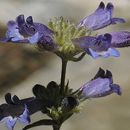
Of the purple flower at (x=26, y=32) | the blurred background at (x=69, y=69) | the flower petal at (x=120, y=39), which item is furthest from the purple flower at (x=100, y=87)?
the blurred background at (x=69, y=69)

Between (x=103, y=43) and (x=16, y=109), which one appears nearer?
(x=103, y=43)

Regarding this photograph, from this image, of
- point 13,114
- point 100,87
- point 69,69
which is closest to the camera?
point 13,114

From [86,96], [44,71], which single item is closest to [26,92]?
[44,71]

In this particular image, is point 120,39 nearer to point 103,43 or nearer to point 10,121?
point 103,43

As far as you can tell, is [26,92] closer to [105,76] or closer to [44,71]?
[44,71]

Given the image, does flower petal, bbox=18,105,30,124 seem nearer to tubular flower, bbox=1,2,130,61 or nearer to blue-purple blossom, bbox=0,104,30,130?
blue-purple blossom, bbox=0,104,30,130

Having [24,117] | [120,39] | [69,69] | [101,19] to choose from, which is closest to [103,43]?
[120,39]
